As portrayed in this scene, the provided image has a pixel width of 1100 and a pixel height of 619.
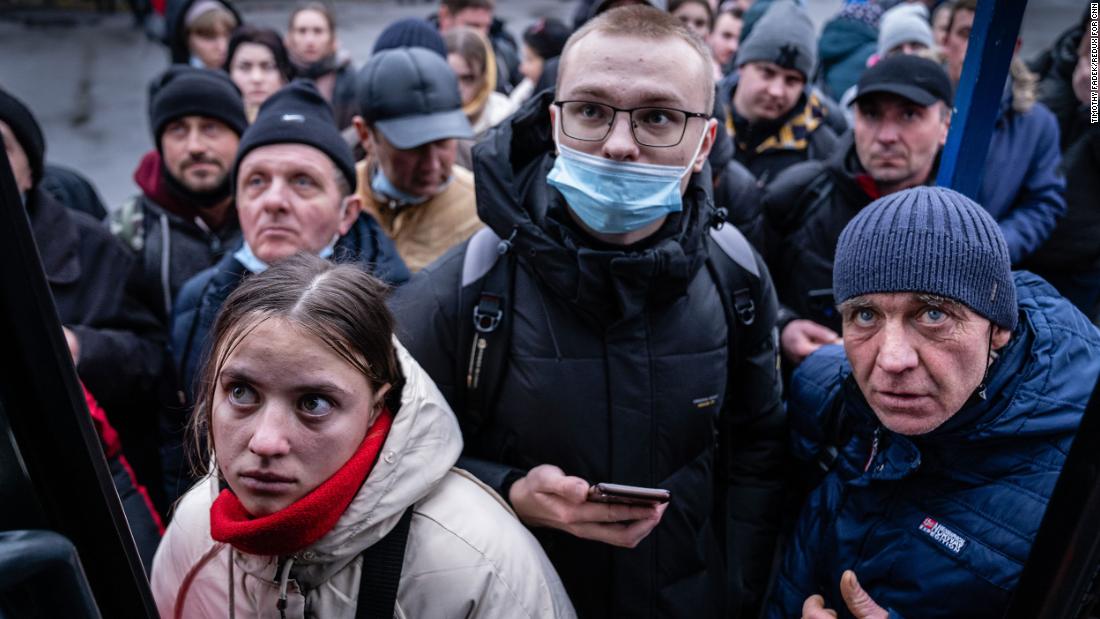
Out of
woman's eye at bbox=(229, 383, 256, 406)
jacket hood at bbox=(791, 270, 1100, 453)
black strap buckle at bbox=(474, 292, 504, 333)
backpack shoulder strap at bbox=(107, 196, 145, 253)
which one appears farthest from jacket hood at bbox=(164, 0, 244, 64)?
jacket hood at bbox=(791, 270, 1100, 453)

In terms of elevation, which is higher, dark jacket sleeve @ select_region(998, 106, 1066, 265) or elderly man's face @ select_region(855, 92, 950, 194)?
elderly man's face @ select_region(855, 92, 950, 194)

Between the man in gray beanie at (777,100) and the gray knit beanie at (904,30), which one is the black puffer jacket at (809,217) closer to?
the man in gray beanie at (777,100)

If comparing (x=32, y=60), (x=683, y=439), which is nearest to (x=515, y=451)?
(x=683, y=439)

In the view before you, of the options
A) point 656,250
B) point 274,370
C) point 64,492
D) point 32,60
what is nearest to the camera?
point 64,492

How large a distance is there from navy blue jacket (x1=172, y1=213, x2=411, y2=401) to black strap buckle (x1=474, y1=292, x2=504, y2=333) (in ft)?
2.07

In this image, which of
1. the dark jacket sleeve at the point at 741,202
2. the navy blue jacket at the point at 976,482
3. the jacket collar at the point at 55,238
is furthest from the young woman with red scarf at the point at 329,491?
the dark jacket sleeve at the point at 741,202

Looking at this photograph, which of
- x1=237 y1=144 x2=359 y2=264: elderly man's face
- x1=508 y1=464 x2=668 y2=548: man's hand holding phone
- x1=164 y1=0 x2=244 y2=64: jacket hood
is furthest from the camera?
x1=164 y1=0 x2=244 y2=64: jacket hood

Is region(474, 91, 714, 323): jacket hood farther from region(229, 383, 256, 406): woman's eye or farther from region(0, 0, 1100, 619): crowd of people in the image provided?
region(229, 383, 256, 406): woman's eye

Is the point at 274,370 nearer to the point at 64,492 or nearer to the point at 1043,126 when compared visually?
the point at 64,492

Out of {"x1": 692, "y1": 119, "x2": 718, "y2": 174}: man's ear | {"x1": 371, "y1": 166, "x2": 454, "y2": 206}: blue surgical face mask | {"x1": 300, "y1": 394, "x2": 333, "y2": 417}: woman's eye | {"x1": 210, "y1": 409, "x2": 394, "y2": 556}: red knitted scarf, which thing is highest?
{"x1": 692, "y1": 119, "x2": 718, "y2": 174}: man's ear

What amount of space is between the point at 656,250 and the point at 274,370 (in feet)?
2.86

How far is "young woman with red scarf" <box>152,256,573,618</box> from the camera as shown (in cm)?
158

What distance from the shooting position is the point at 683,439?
2.10 metres

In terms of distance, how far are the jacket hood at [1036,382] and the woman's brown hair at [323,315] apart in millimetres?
1081
